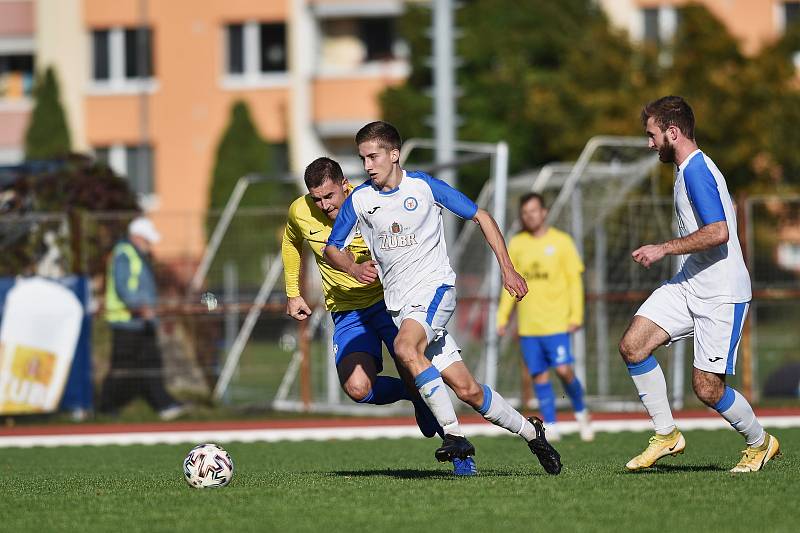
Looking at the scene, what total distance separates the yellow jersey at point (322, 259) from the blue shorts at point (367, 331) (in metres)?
0.05

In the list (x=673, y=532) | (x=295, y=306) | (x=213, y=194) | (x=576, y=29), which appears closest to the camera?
(x=673, y=532)

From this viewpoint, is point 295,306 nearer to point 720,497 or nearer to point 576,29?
point 720,497

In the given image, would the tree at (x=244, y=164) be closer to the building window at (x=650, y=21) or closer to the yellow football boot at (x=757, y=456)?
the building window at (x=650, y=21)

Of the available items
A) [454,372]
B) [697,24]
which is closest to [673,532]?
[454,372]

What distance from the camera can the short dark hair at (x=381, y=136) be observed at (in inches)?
363

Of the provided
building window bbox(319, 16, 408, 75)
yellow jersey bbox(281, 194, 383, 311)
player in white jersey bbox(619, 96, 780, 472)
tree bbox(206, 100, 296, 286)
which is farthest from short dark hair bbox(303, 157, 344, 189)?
building window bbox(319, 16, 408, 75)

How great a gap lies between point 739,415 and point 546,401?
16.2ft

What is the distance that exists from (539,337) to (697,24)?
22.5m

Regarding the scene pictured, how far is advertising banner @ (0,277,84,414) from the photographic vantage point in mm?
17531

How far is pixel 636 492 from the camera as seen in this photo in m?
8.30

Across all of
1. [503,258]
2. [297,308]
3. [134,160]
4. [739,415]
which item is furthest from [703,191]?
[134,160]

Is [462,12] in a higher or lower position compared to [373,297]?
higher

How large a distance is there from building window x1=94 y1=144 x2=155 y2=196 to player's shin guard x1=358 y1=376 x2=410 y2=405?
3367cm

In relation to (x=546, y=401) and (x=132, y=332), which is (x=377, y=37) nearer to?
(x=132, y=332)
